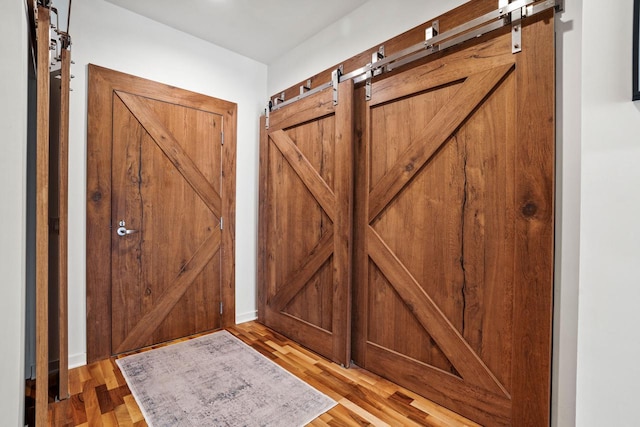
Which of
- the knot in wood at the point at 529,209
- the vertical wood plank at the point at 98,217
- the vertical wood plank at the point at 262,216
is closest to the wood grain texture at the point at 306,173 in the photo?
the vertical wood plank at the point at 262,216

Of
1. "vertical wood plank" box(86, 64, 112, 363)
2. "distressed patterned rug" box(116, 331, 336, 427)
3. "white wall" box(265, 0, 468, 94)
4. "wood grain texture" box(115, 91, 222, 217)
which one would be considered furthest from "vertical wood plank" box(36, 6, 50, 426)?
"white wall" box(265, 0, 468, 94)

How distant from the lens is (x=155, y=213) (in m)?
2.67

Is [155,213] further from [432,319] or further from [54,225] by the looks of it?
[432,319]

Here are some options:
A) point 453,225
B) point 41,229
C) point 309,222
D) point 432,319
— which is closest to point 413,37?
point 453,225

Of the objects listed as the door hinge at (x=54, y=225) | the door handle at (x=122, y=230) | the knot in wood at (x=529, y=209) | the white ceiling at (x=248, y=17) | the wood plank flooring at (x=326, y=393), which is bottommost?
the wood plank flooring at (x=326, y=393)

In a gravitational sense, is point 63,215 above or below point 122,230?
above

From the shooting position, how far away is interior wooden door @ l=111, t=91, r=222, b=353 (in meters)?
2.50

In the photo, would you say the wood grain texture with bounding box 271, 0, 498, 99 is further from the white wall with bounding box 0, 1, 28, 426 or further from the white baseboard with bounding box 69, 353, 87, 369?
the white baseboard with bounding box 69, 353, 87, 369

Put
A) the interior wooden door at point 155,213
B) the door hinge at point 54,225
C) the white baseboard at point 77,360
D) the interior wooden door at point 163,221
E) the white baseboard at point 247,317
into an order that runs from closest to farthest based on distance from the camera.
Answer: the door hinge at point 54,225
the white baseboard at point 77,360
the interior wooden door at point 155,213
the interior wooden door at point 163,221
the white baseboard at point 247,317

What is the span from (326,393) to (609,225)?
172cm

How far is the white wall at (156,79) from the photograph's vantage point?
2.31 metres

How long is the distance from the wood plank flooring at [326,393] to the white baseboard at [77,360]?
6cm

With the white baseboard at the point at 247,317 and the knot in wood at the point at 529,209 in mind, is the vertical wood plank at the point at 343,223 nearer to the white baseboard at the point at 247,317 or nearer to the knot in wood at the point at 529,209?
the knot in wood at the point at 529,209

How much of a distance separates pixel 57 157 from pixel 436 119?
2418 millimetres
